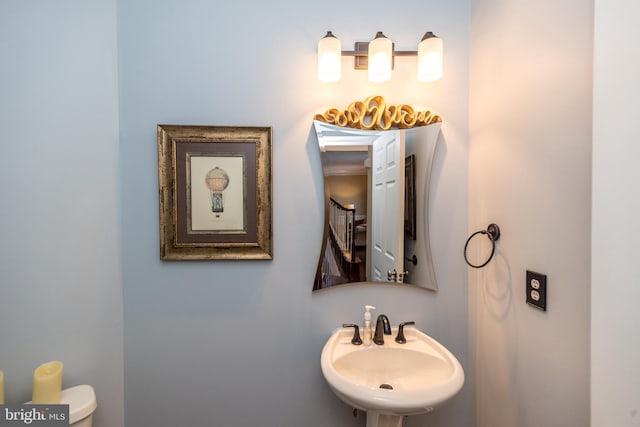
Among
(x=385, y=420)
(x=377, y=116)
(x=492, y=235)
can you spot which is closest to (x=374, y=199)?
(x=377, y=116)

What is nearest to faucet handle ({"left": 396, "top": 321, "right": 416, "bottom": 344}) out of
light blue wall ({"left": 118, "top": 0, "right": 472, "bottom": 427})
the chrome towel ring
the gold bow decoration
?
light blue wall ({"left": 118, "top": 0, "right": 472, "bottom": 427})

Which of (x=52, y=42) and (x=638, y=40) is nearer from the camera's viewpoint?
(x=638, y=40)

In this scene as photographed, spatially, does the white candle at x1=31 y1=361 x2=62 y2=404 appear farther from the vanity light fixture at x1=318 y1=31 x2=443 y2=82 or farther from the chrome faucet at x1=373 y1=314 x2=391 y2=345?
the vanity light fixture at x1=318 y1=31 x2=443 y2=82

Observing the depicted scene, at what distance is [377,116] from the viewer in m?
1.24

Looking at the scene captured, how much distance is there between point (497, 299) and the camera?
1147mm

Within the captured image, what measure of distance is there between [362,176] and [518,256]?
2.20 ft

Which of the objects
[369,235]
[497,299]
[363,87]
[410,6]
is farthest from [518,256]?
[410,6]

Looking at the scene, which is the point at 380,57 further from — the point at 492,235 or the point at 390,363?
the point at 390,363

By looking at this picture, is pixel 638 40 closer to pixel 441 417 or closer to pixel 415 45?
pixel 415 45

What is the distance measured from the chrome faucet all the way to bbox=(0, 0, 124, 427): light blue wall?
3.73 feet

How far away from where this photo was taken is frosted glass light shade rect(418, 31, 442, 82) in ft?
3.76

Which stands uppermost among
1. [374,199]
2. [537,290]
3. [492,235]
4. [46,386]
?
[374,199]

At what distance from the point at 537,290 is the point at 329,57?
1151 mm

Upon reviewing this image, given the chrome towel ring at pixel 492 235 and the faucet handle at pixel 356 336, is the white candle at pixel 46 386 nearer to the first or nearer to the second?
the faucet handle at pixel 356 336
